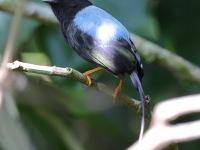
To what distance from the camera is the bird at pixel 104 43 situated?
8.01 feet

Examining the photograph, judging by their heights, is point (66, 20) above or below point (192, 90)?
above

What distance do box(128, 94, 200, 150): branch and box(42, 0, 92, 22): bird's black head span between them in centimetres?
246

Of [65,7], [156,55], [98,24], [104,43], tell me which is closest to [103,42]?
[104,43]

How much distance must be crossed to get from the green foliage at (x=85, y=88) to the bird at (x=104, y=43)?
27.1 inches

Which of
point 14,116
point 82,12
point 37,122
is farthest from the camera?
point 37,122

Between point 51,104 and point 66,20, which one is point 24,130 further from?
point 66,20

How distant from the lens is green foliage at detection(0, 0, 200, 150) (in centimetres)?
368

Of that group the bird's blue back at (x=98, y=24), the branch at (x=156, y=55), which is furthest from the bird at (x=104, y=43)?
the branch at (x=156, y=55)

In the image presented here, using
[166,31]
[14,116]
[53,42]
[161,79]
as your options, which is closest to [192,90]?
[161,79]

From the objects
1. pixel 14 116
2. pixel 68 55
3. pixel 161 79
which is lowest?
pixel 14 116

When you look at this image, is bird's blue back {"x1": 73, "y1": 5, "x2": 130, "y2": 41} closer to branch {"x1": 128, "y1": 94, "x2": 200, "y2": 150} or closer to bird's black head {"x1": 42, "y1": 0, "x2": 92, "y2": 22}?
bird's black head {"x1": 42, "y1": 0, "x2": 92, "y2": 22}

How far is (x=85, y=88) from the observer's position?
4191 millimetres

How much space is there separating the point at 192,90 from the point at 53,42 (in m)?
1.22

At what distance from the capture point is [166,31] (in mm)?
4125
